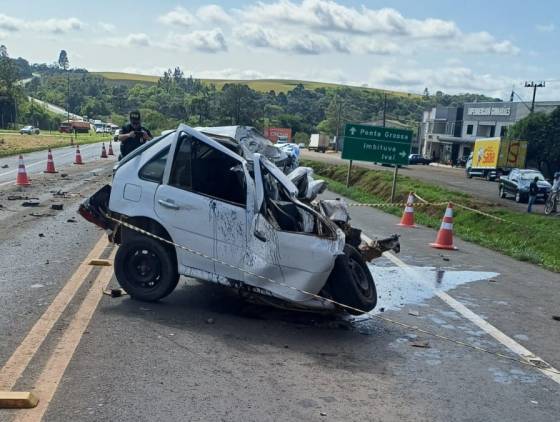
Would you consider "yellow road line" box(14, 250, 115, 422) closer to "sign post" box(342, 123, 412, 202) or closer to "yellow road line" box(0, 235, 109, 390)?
"yellow road line" box(0, 235, 109, 390)

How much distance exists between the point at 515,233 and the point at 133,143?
10.9m

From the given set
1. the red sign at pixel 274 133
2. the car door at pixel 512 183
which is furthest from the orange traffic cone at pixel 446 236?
the red sign at pixel 274 133

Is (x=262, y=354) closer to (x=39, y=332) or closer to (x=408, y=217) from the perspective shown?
(x=39, y=332)

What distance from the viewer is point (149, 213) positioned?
6422mm

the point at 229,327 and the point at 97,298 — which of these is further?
the point at 97,298

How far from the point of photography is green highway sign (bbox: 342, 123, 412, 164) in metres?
24.4

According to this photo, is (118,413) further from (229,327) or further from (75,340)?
(229,327)

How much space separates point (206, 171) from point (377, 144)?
63.7ft

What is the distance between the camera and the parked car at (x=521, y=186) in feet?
93.9

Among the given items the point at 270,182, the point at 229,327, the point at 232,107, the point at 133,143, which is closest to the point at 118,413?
the point at 229,327

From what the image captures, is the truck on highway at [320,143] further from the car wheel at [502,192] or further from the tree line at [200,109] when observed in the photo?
the car wheel at [502,192]

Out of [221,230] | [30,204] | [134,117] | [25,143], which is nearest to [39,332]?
[221,230]

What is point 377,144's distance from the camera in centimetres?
2503

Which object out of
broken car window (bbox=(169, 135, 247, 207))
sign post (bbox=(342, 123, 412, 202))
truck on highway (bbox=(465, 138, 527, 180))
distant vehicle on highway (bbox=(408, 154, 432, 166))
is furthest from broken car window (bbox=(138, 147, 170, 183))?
distant vehicle on highway (bbox=(408, 154, 432, 166))
